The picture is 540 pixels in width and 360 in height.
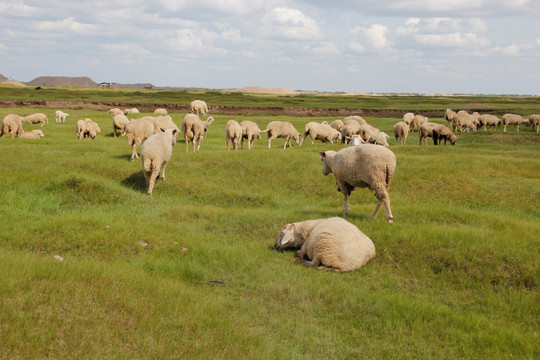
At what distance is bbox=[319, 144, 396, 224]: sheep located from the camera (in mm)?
11492

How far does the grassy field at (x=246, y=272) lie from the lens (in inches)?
234

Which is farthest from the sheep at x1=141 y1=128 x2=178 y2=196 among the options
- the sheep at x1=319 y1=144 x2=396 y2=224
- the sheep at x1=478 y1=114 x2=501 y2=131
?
the sheep at x1=478 y1=114 x2=501 y2=131

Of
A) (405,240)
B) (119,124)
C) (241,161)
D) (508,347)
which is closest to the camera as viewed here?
(508,347)

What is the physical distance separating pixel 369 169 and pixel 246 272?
15.3 ft

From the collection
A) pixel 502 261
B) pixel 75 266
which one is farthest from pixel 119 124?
pixel 502 261

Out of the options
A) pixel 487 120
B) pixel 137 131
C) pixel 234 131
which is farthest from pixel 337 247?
pixel 487 120

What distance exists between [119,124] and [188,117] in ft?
31.1

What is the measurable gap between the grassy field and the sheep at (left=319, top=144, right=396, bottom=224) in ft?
2.36

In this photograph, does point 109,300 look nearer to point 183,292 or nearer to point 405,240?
point 183,292

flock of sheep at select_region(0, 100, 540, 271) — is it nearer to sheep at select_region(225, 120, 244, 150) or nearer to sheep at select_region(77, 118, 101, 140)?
sheep at select_region(225, 120, 244, 150)

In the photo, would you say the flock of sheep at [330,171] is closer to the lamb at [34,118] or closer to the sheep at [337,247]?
the sheep at [337,247]

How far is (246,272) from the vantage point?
347 inches

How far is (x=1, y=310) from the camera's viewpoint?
560 cm

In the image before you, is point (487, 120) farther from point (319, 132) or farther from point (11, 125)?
point (11, 125)
